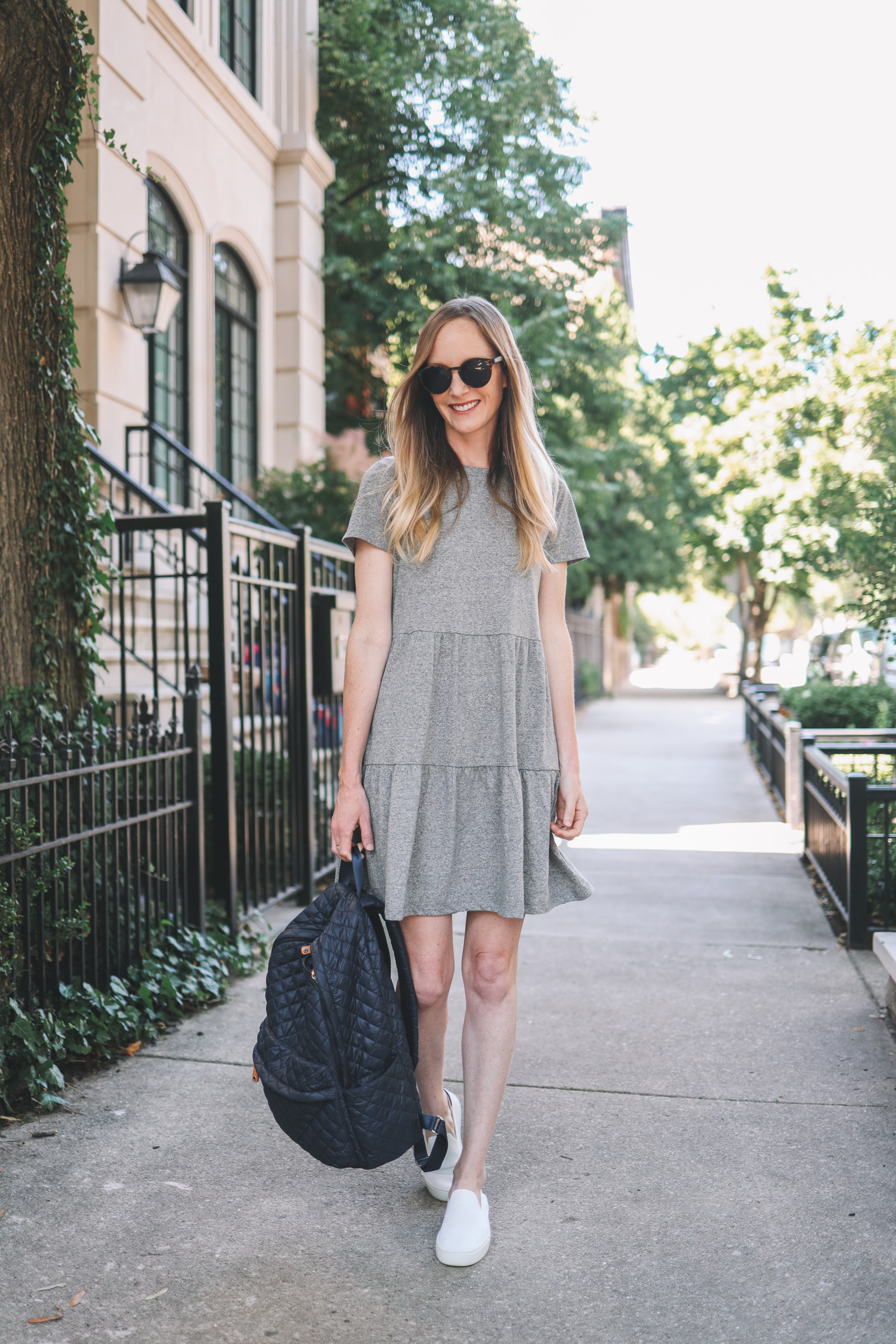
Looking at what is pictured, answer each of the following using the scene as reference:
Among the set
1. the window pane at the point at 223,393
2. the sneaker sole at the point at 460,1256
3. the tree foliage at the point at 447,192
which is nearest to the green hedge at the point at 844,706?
the tree foliage at the point at 447,192

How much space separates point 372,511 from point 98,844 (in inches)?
79.3

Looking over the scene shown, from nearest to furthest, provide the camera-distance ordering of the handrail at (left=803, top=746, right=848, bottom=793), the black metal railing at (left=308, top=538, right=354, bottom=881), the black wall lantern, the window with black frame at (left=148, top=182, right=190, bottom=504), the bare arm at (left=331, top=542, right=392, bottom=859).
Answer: the bare arm at (left=331, top=542, right=392, bottom=859)
the handrail at (left=803, top=746, right=848, bottom=793)
the black metal railing at (left=308, top=538, right=354, bottom=881)
the black wall lantern
the window with black frame at (left=148, top=182, right=190, bottom=504)

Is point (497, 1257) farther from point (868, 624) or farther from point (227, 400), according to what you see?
point (227, 400)

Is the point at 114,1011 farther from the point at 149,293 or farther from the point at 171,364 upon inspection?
the point at 171,364

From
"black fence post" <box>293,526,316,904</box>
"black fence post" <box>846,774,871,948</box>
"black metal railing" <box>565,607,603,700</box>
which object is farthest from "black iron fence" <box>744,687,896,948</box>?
"black metal railing" <box>565,607,603,700</box>

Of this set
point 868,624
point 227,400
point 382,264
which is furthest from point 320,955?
point 382,264

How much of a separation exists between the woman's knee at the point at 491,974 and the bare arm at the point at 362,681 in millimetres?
377

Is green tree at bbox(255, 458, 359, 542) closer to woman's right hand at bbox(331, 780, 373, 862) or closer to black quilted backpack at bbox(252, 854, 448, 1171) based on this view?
woman's right hand at bbox(331, 780, 373, 862)

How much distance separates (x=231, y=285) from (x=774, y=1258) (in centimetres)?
1131

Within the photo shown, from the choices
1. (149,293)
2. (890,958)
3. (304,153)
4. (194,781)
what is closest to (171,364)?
(149,293)

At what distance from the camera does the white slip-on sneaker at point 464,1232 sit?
2484 millimetres

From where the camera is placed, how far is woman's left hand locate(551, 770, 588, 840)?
106 inches

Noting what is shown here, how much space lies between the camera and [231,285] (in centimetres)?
1195

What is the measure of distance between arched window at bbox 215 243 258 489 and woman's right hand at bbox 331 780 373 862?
9.61m
